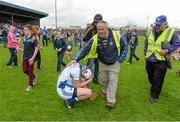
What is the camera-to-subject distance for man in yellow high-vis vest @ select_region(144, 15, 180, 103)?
576 centimetres

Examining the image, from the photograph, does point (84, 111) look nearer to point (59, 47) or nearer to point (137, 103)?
point (137, 103)

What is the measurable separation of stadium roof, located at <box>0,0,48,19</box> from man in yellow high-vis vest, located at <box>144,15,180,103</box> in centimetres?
4486

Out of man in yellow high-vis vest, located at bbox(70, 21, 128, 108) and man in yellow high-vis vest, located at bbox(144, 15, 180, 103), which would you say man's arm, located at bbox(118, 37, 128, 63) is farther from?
man in yellow high-vis vest, located at bbox(144, 15, 180, 103)

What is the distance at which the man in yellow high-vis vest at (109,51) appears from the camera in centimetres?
544

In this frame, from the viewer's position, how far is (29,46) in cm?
666

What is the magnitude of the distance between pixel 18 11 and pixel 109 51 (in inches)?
2136

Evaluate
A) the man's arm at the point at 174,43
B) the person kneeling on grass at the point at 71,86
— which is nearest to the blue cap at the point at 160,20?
the man's arm at the point at 174,43

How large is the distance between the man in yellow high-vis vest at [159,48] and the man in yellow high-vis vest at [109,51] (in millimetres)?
826

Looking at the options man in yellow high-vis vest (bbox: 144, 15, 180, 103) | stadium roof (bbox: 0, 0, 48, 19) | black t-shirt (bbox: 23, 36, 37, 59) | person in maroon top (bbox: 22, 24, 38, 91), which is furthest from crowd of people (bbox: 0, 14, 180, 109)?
stadium roof (bbox: 0, 0, 48, 19)

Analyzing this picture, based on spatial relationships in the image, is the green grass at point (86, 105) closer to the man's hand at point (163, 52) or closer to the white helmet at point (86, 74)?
the white helmet at point (86, 74)

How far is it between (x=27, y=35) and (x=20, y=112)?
2211mm

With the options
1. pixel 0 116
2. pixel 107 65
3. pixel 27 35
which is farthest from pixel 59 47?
pixel 0 116

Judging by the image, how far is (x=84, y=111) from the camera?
213 inches

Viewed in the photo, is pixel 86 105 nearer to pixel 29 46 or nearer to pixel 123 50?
pixel 123 50
